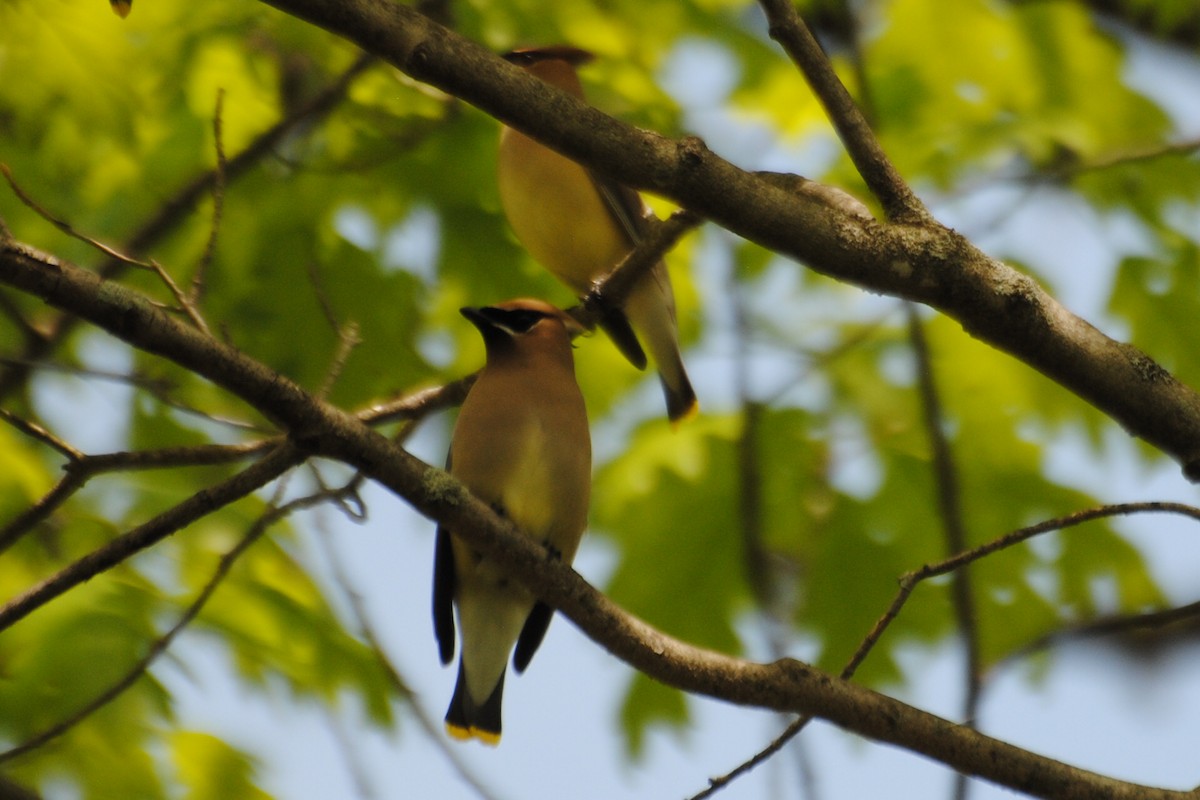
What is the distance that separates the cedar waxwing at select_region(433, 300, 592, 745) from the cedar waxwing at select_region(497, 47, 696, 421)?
0.81 m

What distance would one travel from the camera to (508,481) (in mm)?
4055

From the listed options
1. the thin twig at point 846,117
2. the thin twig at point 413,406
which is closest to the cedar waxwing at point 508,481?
the thin twig at point 413,406

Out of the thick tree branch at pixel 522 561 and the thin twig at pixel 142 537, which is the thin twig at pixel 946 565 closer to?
the thick tree branch at pixel 522 561

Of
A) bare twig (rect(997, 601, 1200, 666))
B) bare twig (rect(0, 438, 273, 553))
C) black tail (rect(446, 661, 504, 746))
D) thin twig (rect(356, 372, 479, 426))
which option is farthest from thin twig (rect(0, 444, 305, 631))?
black tail (rect(446, 661, 504, 746))

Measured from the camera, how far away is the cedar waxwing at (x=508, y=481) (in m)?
4.05

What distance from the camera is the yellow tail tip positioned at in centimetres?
445

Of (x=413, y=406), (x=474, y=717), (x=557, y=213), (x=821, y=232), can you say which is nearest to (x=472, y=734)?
(x=474, y=717)

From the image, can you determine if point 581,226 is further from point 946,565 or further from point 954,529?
point 946,565

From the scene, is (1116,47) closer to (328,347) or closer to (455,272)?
(455,272)

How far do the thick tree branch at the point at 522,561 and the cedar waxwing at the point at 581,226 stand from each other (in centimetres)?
251

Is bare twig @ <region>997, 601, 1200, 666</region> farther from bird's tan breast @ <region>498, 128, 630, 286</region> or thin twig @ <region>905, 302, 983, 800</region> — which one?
bird's tan breast @ <region>498, 128, 630, 286</region>

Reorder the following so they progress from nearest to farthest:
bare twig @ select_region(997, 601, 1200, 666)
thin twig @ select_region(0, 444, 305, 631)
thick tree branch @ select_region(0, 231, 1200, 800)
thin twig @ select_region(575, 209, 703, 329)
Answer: thick tree branch @ select_region(0, 231, 1200, 800) → thin twig @ select_region(0, 444, 305, 631) → bare twig @ select_region(997, 601, 1200, 666) → thin twig @ select_region(575, 209, 703, 329)

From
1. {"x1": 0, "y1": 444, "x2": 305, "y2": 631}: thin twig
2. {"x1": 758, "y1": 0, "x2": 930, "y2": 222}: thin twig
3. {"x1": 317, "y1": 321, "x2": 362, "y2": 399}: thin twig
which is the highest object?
{"x1": 758, "y1": 0, "x2": 930, "y2": 222}: thin twig

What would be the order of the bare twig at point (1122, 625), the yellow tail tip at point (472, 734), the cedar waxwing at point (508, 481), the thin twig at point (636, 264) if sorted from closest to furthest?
the bare twig at point (1122, 625)
the thin twig at point (636, 264)
the cedar waxwing at point (508, 481)
the yellow tail tip at point (472, 734)
